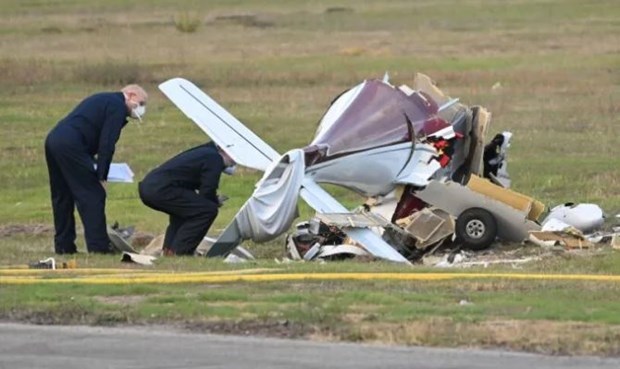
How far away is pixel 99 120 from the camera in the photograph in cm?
1500

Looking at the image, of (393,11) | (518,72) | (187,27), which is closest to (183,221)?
(518,72)

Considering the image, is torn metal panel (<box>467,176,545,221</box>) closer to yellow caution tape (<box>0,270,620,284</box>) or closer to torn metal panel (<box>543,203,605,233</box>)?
torn metal panel (<box>543,203,605,233</box>)

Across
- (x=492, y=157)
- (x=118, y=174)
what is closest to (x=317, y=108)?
(x=492, y=157)

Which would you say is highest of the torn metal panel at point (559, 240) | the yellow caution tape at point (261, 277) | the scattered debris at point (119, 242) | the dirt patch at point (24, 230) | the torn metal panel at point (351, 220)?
the torn metal panel at point (351, 220)

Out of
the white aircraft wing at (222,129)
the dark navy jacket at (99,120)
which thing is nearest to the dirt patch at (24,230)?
the white aircraft wing at (222,129)

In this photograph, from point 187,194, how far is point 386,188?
2.20m

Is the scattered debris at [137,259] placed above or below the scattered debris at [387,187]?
below

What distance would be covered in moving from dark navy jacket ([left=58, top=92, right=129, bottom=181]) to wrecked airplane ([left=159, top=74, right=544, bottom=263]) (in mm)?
1229

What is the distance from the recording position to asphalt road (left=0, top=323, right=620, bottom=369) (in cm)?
899

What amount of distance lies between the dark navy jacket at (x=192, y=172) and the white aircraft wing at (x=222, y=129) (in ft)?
1.84

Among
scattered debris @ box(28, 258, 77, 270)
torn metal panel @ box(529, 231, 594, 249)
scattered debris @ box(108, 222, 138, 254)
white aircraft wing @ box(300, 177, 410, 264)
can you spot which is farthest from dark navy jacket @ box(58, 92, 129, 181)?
torn metal panel @ box(529, 231, 594, 249)

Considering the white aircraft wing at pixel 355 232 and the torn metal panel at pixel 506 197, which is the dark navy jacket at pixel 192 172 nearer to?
the white aircraft wing at pixel 355 232

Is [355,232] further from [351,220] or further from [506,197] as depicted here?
[506,197]

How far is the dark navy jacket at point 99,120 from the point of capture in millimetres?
14867
